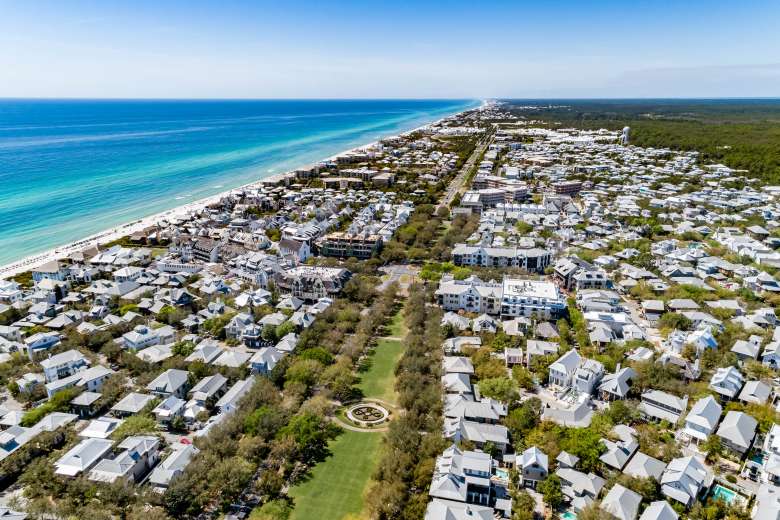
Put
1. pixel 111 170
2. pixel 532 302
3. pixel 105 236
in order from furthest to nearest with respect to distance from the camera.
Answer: pixel 111 170
pixel 105 236
pixel 532 302

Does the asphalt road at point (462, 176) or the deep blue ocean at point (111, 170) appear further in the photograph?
the asphalt road at point (462, 176)

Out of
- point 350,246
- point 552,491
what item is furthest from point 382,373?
point 350,246

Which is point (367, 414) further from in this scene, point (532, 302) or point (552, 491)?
point (532, 302)

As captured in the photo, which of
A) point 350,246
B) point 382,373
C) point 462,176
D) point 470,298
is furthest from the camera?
point 462,176

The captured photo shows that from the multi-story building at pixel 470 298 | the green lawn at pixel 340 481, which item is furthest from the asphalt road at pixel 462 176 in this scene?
the green lawn at pixel 340 481

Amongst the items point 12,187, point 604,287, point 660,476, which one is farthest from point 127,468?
point 12,187

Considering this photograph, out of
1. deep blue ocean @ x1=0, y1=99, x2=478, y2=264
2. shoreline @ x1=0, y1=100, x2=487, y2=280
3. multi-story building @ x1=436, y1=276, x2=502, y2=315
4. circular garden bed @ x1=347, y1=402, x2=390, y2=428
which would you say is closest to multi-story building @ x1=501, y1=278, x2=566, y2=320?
multi-story building @ x1=436, y1=276, x2=502, y2=315

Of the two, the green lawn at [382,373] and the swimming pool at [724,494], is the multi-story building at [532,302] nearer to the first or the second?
the green lawn at [382,373]
